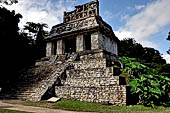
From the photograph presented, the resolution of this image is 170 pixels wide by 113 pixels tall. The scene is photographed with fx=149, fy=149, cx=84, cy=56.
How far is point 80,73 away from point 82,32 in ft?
17.1

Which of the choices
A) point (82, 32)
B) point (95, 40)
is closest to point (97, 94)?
point (95, 40)

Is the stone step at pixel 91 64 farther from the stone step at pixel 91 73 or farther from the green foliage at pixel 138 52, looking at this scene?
the green foliage at pixel 138 52

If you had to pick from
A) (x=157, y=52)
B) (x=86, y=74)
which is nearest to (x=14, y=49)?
(x=86, y=74)

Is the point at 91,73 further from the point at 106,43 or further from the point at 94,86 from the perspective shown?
the point at 106,43

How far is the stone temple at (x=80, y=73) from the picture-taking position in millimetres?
7893

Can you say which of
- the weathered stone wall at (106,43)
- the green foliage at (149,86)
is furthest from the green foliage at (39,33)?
the green foliage at (149,86)

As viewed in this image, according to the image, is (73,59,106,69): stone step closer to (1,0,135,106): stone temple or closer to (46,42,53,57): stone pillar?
(1,0,135,106): stone temple

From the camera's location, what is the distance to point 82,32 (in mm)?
13500

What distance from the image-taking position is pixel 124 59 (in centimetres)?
849

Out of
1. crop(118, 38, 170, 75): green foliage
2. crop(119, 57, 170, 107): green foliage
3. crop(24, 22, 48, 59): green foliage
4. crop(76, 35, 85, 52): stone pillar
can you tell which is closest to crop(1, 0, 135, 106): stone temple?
crop(76, 35, 85, 52): stone pillar

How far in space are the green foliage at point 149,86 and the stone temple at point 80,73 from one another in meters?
0.63

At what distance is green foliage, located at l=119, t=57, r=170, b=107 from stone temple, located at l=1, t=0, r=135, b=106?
0.63m

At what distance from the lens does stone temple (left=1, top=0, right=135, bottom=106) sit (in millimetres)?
7893

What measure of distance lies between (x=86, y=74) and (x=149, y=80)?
3.68 metres
